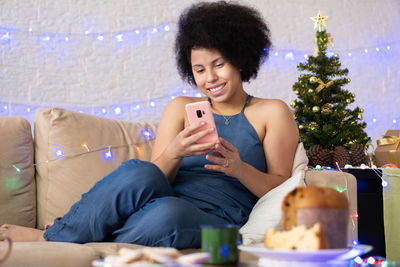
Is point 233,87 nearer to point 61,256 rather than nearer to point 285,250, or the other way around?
point 61,256

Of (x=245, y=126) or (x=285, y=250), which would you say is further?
(x=245, y=126)

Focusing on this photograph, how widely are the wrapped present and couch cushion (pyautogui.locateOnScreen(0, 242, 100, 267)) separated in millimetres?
1538

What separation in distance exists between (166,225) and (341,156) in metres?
1.21

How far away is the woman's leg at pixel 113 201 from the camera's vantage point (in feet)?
4.14

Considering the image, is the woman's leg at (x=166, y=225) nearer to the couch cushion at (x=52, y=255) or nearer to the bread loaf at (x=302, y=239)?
the couch cushion at (x=52, y=255)

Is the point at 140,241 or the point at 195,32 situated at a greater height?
the point at 195,32

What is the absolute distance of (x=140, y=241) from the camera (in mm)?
1281

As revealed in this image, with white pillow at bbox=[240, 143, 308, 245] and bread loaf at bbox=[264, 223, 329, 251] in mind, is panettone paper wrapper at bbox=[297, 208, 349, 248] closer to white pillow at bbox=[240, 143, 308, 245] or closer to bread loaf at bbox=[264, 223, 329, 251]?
bread loaf at bbox=[264, 223, 329, 251]

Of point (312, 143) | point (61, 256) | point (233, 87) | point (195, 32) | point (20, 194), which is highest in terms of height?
point (195, 32)

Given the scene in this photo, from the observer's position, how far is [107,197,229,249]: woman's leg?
1.24 m

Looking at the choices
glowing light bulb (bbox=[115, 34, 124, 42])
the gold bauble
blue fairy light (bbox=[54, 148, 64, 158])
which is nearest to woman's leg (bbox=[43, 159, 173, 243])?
blue fairy light (bbox=[54, 148, 64, 158])

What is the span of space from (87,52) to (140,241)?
Result: 1761 millimetres

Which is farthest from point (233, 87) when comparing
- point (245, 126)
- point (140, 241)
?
point (140, 241)

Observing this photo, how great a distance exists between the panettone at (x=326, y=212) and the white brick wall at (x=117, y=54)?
220 centimetres
